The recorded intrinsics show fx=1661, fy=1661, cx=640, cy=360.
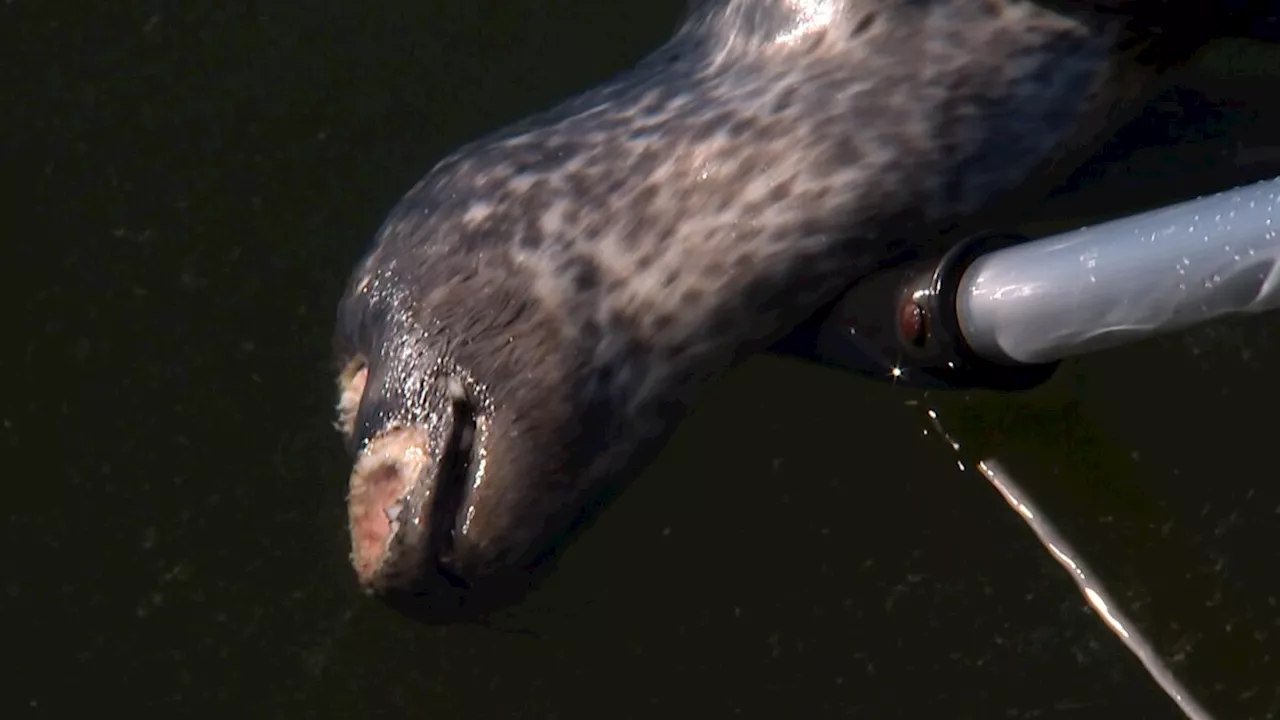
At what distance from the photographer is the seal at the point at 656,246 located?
217 cm

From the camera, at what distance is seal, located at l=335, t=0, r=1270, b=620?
217 centimetres

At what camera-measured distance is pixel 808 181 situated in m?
2.25

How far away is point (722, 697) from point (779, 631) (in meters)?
0.16

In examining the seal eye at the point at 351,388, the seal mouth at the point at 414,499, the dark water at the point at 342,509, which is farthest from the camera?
the dark water at the point at 342,509

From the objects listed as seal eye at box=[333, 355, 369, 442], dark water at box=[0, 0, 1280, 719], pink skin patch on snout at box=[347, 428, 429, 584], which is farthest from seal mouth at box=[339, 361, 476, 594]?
dark water at box=[0, 0, 1280, 719]

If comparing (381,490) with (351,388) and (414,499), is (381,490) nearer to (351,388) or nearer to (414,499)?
(414,499)

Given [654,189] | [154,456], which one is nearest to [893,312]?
[654,189]

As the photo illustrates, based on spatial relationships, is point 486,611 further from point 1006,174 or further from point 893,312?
point 1006,174

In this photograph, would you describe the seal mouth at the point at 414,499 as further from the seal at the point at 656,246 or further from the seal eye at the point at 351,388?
the seal eye at the point at 351,388

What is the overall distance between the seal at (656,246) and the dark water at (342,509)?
1.87ft

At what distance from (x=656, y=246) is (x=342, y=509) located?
1079 millimetres

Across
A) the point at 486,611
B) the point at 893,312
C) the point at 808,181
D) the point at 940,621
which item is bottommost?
the point at 940,621

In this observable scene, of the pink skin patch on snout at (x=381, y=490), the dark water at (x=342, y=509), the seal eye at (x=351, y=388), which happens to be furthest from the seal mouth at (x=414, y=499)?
the dark water at (x=342, y=509)

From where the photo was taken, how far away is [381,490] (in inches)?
85.3
